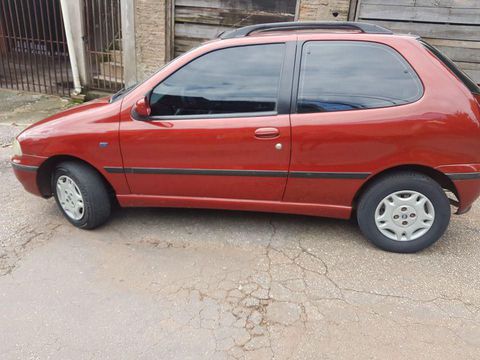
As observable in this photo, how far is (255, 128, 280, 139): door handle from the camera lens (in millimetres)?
2912

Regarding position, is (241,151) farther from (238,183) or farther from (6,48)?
(6,48)

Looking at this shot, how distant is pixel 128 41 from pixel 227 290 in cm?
565

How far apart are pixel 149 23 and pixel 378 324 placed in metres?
6.06

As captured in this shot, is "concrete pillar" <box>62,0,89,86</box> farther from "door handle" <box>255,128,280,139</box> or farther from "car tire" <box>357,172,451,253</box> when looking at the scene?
"car tire" <box>357,172,451,253</box>

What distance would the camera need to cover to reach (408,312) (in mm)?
2555

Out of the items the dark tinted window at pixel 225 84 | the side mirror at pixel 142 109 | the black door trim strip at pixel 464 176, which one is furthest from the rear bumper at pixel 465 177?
the side mirror at pixel 142 109

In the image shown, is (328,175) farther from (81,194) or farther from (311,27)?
(81,194)

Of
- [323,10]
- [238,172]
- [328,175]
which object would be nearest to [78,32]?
[323,10]

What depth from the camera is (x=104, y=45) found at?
26.2 ft

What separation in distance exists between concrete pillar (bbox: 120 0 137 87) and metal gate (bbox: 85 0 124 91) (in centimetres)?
42

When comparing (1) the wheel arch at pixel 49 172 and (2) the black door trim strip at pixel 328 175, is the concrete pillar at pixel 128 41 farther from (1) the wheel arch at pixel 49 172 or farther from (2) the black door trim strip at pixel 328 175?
(2) the black door trim strip at pixel 328 175

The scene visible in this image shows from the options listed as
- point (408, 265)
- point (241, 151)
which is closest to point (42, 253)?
point (241, 151)

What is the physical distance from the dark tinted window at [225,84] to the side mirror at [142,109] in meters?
0.06

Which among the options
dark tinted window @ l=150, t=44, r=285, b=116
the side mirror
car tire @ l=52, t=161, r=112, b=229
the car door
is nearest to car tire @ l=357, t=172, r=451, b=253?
the car door
